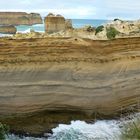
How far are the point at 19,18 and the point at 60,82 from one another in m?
32.4

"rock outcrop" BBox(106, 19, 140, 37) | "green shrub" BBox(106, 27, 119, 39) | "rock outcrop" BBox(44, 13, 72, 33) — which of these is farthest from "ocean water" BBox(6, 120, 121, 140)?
"rock outcrop" BBox(44, 13, 72, 33)

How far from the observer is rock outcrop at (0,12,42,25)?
44.7 meters

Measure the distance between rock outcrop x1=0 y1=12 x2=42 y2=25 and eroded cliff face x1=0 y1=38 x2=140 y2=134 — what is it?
91.7 ft

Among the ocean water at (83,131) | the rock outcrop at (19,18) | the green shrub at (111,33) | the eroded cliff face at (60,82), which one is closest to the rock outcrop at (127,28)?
the green shrub at (111,33)

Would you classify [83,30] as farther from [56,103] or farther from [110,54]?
[56,103]

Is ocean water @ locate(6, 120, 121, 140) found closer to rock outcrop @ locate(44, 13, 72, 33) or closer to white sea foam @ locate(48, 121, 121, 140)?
white sea foam @ locate(48, 121, 121, 140)

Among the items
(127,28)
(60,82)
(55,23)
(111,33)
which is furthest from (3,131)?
(55,23)

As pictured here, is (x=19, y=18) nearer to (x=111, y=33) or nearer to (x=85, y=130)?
(x=111, y=33)

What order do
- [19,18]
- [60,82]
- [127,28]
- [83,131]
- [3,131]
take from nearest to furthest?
[3,131], [83,131], [60,82], [127,28], [19,18]

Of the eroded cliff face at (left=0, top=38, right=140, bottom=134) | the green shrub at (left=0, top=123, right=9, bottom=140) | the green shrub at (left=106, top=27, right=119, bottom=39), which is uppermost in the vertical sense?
the green shrub at (left=106, top=27, right=119, bottom=39)

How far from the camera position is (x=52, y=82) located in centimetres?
1555

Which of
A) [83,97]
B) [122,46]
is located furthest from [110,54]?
[83,97]

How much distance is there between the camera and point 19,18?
47406 millimetres

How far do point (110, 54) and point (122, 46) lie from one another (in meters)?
0.47
